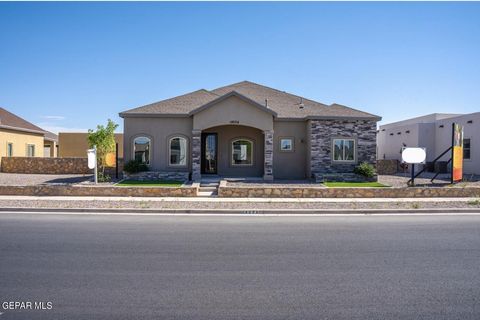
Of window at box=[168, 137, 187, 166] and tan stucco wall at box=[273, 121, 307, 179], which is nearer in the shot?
window at box=[168, 137, 187, 166]

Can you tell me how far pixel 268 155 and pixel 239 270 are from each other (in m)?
15.7

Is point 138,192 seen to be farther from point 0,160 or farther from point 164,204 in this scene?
point 0,160

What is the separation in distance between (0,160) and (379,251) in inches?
1121

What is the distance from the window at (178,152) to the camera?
898 inches

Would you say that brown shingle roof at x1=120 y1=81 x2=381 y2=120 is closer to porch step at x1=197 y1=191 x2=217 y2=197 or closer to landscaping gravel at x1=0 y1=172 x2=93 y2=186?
landscaping gravel at x1=0 y1=172 x2=93 y2=186

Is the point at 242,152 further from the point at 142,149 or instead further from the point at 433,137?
the point at 433,137

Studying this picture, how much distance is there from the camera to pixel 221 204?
46.4ft

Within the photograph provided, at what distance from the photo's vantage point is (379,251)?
7.70 metres

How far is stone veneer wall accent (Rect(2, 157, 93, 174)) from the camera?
2733cm

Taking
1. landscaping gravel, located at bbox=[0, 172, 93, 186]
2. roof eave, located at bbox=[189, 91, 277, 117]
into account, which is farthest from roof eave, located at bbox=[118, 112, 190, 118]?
landscaping gravel, located at bbox=[0, 172, 93, 186]

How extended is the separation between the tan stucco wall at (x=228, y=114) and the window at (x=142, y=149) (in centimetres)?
318

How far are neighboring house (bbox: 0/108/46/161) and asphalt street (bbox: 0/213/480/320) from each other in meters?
21.4

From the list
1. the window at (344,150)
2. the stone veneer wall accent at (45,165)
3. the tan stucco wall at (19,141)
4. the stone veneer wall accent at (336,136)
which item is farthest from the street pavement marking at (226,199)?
the tan stucco wall at (19,141)

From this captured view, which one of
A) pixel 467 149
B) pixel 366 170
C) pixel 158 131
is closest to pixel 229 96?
pixel 158 131
